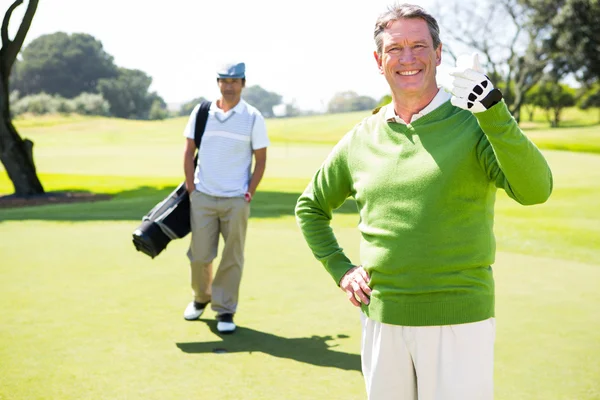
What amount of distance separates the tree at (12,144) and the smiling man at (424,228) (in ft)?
62.7

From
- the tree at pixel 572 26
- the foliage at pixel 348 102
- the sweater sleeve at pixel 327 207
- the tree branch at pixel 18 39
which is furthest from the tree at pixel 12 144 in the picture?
the foliage at pixel 348 102

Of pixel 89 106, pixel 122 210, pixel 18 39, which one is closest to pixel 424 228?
pixel 122 210

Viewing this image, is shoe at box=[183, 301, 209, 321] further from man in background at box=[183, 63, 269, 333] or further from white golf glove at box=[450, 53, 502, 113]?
white golf glove at box=[450, 53, 502, 113]

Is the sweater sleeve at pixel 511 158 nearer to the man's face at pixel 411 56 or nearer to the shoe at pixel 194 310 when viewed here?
the man's face at pixel 411 56

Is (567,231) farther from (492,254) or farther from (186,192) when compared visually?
(492,254)

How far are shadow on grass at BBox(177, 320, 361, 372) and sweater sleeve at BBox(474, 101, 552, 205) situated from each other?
9.71 ft

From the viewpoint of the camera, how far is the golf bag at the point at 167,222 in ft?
21.4

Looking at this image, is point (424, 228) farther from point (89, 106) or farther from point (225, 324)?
point (89, 106)

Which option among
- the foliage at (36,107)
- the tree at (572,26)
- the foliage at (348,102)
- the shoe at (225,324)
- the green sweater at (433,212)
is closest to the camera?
the green sweater at (433,212)

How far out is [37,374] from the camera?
5121 mm

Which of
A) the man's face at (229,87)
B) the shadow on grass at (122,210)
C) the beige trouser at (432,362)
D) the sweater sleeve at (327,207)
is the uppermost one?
the man's face at (229,87)

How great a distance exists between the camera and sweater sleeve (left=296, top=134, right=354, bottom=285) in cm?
312

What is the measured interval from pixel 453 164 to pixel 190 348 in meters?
3.66

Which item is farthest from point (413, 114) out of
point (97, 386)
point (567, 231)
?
point (567, 231)
